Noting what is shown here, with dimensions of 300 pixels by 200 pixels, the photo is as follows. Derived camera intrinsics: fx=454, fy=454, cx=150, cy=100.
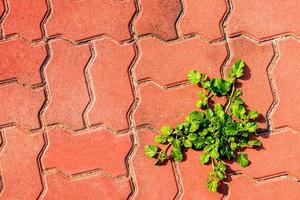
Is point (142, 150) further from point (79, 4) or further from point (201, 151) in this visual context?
point (79, 4)

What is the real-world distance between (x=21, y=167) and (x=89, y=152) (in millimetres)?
396

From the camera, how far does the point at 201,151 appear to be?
248 centimetres

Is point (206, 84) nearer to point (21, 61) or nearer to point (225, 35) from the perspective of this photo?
point (225, 35)

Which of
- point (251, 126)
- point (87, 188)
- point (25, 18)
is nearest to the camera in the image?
point (251, 126)

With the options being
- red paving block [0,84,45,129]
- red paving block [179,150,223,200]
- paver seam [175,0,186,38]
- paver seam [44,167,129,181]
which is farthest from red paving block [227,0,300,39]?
red paving block [0,84,45,129]

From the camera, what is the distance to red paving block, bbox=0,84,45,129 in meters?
2.58

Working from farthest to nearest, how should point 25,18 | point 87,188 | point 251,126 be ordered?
point 25,18
point 87,188
point 251,126

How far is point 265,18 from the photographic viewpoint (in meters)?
2.52

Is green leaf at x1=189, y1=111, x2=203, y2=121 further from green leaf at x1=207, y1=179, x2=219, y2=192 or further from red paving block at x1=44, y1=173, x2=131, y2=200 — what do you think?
red paving block at x1=44, y1=173, x2=131, y2=200

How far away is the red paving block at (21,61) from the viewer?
2.60 metres

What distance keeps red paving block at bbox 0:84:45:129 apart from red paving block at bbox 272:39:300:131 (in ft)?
4.32

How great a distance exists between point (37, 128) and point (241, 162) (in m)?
1.15

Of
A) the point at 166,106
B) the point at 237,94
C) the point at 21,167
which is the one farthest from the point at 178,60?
the point at 21,167

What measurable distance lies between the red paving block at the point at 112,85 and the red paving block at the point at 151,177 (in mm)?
156
